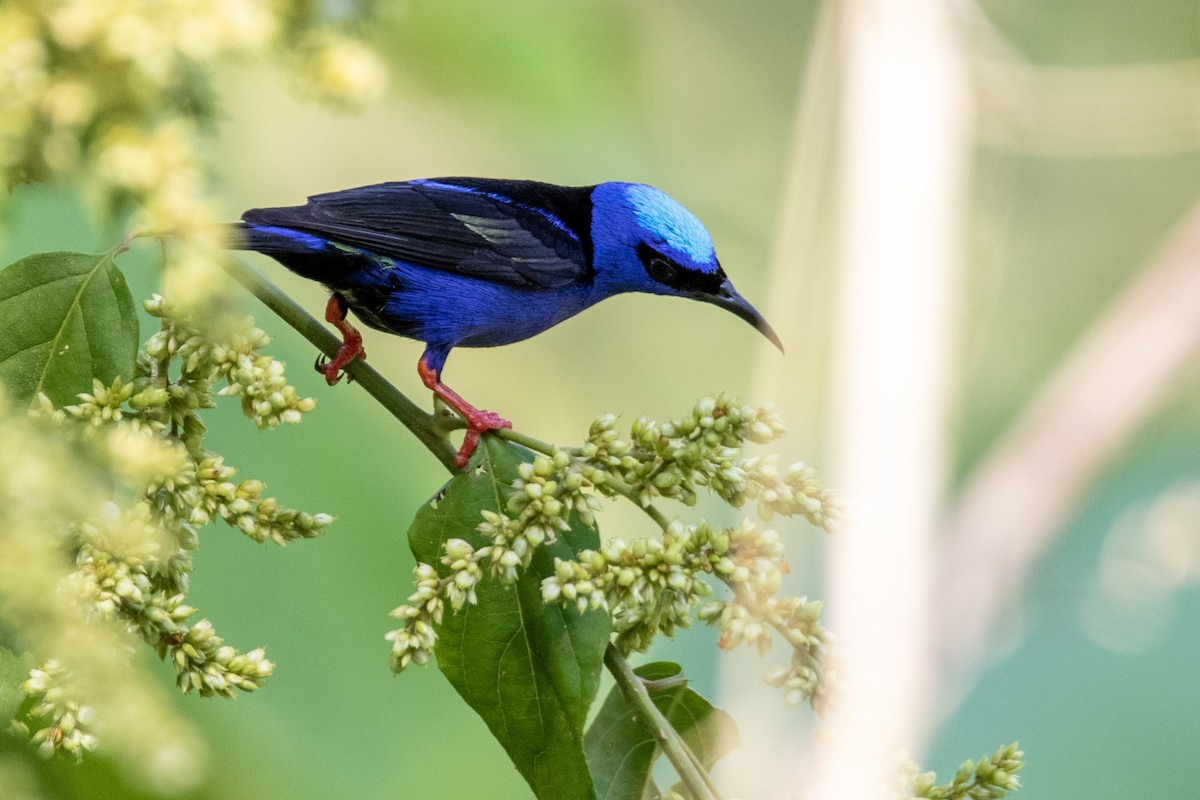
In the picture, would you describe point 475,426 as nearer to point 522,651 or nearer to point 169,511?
point 522,651

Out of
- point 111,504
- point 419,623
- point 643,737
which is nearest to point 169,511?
point 111,504

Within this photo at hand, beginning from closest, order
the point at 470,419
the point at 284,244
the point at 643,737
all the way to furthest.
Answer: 1. the point at 643,737
2. the point at 470,419
3. the point at 284,244

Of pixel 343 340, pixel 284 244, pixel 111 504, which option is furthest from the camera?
pixel 343 340

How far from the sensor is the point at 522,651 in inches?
59.2

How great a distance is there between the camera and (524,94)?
19.6 feet

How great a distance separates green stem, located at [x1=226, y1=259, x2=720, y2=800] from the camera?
1.35 m

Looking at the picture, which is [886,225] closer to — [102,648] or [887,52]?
[887,52]

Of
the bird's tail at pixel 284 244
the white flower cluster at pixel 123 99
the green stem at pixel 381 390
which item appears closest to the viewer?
the white flower cluster at pixel 123 99

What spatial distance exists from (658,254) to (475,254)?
1.33 feet

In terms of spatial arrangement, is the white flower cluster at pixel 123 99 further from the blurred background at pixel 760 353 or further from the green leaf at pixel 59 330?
the blurred background at pixel 760 353

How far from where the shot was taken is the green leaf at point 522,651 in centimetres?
144

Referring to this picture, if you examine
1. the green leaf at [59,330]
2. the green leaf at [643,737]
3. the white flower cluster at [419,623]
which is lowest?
the green leaf at [643,737]

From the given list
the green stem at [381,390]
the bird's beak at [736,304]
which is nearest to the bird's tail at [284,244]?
the green stem at [381,390]

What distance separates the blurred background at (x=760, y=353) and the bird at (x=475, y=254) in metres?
0.91
